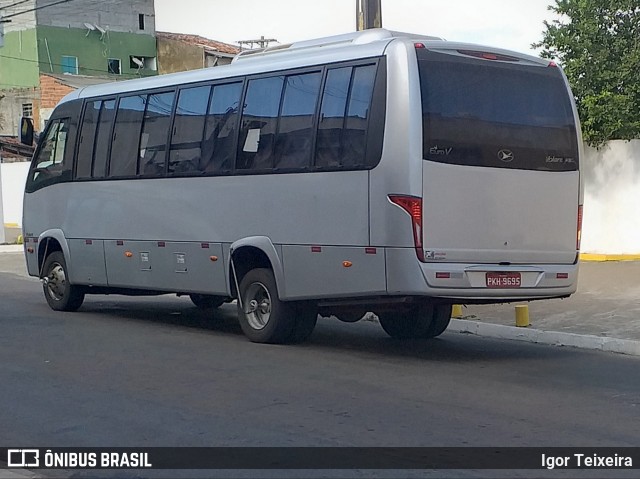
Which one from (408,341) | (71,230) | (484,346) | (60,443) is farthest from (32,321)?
(60,443)

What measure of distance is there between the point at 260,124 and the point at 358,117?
1640 millimetres

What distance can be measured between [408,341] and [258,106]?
3.32 meters

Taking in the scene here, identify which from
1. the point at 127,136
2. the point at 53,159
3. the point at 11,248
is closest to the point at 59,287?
the point at 53,159

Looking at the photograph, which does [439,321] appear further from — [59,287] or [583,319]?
[59,287]

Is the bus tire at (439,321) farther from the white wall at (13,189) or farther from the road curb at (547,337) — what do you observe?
the white wall at (13,189)

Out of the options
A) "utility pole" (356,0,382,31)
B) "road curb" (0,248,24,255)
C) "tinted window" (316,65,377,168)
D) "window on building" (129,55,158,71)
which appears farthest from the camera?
"window on building" (129,55,158,71)

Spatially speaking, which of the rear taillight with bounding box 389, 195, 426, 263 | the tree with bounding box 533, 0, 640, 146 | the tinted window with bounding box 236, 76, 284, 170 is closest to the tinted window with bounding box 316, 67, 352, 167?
the tinted window with bounding box 236, 76, 284, 170

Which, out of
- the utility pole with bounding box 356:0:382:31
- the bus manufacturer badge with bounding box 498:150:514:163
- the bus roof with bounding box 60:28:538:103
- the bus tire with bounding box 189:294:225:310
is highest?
the utility pole with bounding box 356:0:382:31

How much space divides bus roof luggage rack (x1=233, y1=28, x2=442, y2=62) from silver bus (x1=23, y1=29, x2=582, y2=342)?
0.03m

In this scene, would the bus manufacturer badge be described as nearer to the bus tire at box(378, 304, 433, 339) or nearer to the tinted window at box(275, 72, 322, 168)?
the tinted window at box(275, 72, 322, 168)

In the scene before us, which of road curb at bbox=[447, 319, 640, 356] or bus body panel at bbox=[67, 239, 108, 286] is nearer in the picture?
road curb at bbox=[447, 319, 640, 356]

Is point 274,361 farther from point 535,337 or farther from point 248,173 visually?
point 535,337

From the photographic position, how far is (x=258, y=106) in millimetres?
12180

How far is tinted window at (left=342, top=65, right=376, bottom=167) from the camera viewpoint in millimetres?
10766
